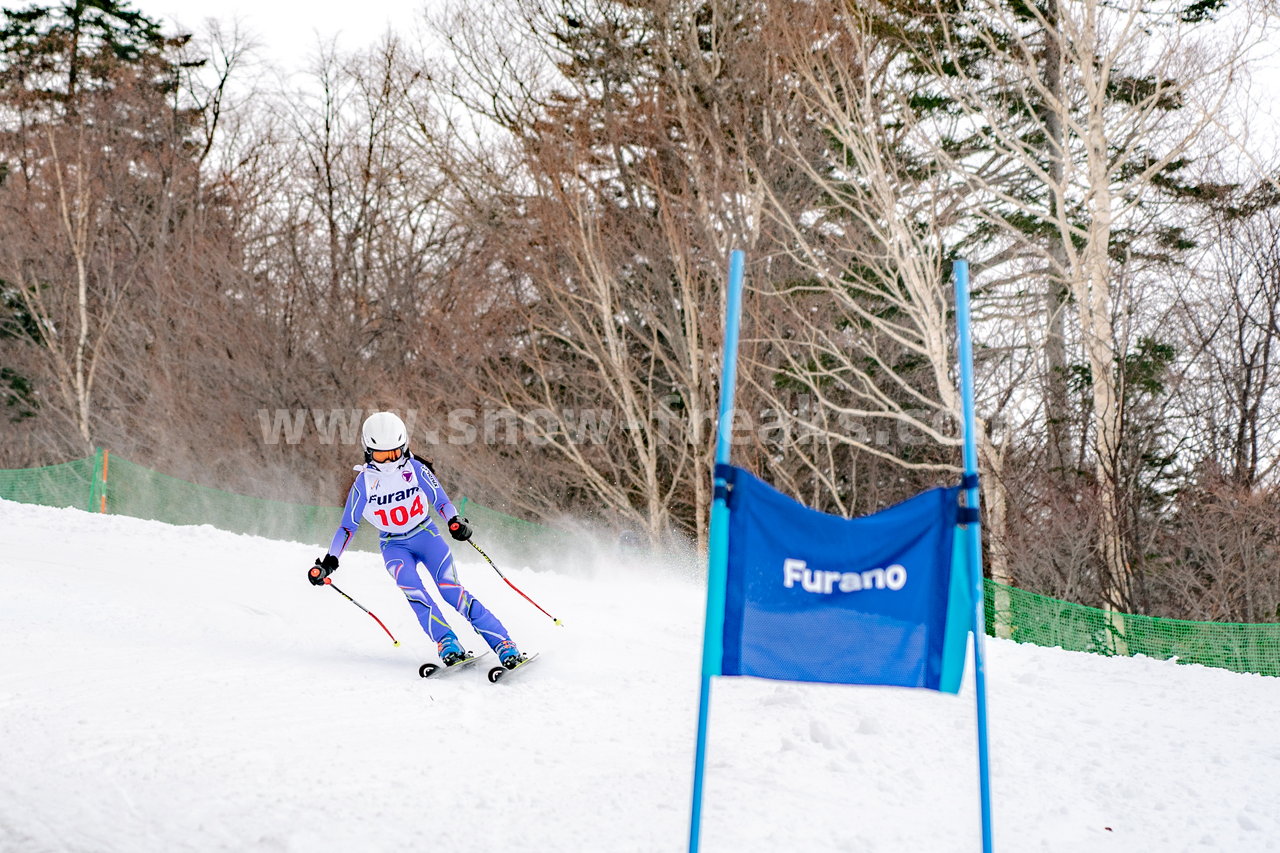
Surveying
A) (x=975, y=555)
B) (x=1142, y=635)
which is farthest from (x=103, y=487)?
(x=975, y=555)

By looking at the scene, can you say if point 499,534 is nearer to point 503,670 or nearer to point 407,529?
point 407,529

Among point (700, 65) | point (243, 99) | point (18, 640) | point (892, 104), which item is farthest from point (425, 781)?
point (243, 99)

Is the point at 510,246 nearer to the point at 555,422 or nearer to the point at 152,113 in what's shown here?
the point at 555,422

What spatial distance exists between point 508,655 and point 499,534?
9680 millimetres

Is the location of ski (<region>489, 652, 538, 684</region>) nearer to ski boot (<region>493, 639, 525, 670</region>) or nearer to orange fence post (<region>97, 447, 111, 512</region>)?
ski boot (<region>493, 639, 525, 670</region>)

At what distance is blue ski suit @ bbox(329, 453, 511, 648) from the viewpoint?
739 centimetres

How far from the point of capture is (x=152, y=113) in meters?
32.6

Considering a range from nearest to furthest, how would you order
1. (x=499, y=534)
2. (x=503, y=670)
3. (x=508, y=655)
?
(x=503, y=670) < (x=508, y=655) < (x=499, y=534)

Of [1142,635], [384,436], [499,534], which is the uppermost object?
[384,436]

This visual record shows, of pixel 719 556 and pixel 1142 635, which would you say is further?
pixel 1142 635

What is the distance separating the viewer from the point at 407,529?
750 centimetres

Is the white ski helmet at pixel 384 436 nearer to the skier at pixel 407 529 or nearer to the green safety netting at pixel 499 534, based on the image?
the skier at pixel 407 529

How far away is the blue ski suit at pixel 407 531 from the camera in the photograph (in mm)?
7395

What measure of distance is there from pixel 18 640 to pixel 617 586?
6.41 meters
